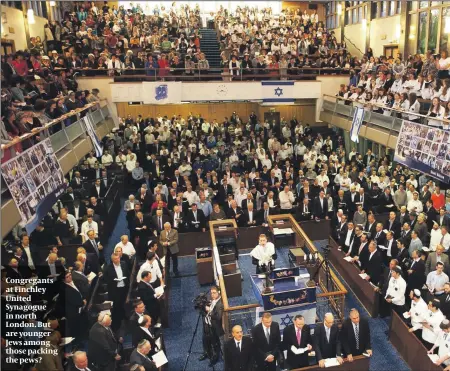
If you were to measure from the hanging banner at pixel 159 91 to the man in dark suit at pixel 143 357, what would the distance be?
1438cm

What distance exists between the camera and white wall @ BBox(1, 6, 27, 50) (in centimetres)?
1611

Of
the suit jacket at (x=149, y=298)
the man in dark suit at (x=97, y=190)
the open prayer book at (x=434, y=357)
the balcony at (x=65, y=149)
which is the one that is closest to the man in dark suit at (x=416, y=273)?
the open prayer book at (x=434, y=357)

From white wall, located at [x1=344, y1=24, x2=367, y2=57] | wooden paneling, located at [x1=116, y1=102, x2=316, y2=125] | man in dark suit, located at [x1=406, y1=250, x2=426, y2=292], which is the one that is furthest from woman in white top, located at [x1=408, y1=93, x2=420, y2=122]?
white wall, located at [x1=344, y1=24, x2=367, y2=57]

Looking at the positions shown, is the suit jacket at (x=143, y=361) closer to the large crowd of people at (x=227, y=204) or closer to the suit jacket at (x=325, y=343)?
the large crowd of people at (x=227, y=204)

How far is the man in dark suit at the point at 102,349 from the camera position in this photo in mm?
6434

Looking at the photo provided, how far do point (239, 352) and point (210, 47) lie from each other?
20.5 metres

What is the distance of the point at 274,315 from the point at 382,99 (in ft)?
36.3

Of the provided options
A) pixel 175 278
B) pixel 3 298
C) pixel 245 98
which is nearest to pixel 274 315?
pixel 175 278

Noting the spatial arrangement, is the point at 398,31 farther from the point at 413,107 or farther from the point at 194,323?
the point at 194,323

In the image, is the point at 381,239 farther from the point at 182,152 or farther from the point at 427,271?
the point at 182,152

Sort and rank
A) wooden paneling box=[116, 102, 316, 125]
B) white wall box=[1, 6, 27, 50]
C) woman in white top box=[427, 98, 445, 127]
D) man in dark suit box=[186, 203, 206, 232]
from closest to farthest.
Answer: man in dark suit box=[186, 203, 206, 232] → woman in white top box=[427, 98, 445, 127] → white wall box=[1, 6, 27, 50] → wooden paneling box=[116, 102, 316, 125]

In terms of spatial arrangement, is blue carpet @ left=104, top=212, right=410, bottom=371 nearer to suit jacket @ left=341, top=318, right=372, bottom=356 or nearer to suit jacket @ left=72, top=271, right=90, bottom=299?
suit jacket @ left=341, top=318, right=372, bottom=356

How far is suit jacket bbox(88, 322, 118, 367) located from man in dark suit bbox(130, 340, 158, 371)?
21.0 inches

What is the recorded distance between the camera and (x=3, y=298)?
6.86m
